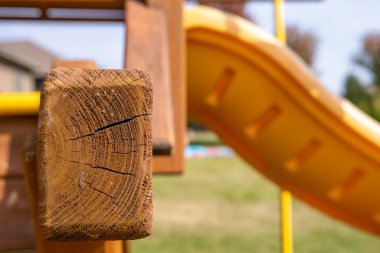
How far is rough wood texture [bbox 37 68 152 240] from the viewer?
693 millimetres

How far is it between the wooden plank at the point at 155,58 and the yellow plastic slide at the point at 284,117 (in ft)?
2.92

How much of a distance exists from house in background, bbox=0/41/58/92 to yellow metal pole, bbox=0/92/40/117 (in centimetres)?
1935

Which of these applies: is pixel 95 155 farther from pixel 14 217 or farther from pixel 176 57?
pixel 176 57

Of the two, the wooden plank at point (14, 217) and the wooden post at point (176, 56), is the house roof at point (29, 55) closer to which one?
the wooden post at point (176, 56)

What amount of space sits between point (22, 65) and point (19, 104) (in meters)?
24.6

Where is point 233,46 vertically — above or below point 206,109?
above

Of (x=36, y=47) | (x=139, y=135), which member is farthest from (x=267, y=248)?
(x=36, y=47)

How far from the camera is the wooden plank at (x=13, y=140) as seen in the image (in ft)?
4.15

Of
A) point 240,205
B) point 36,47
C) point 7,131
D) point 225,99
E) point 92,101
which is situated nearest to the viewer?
point 92,101

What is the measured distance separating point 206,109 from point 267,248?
2.12 m

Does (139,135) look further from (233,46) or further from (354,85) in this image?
(354,85)

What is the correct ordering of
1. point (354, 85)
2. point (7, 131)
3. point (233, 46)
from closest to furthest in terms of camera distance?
1. point (7, 131)
2. point (233, 46)
3. point (354, 85)

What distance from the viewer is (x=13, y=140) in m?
1.27

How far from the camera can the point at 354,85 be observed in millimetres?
27547
